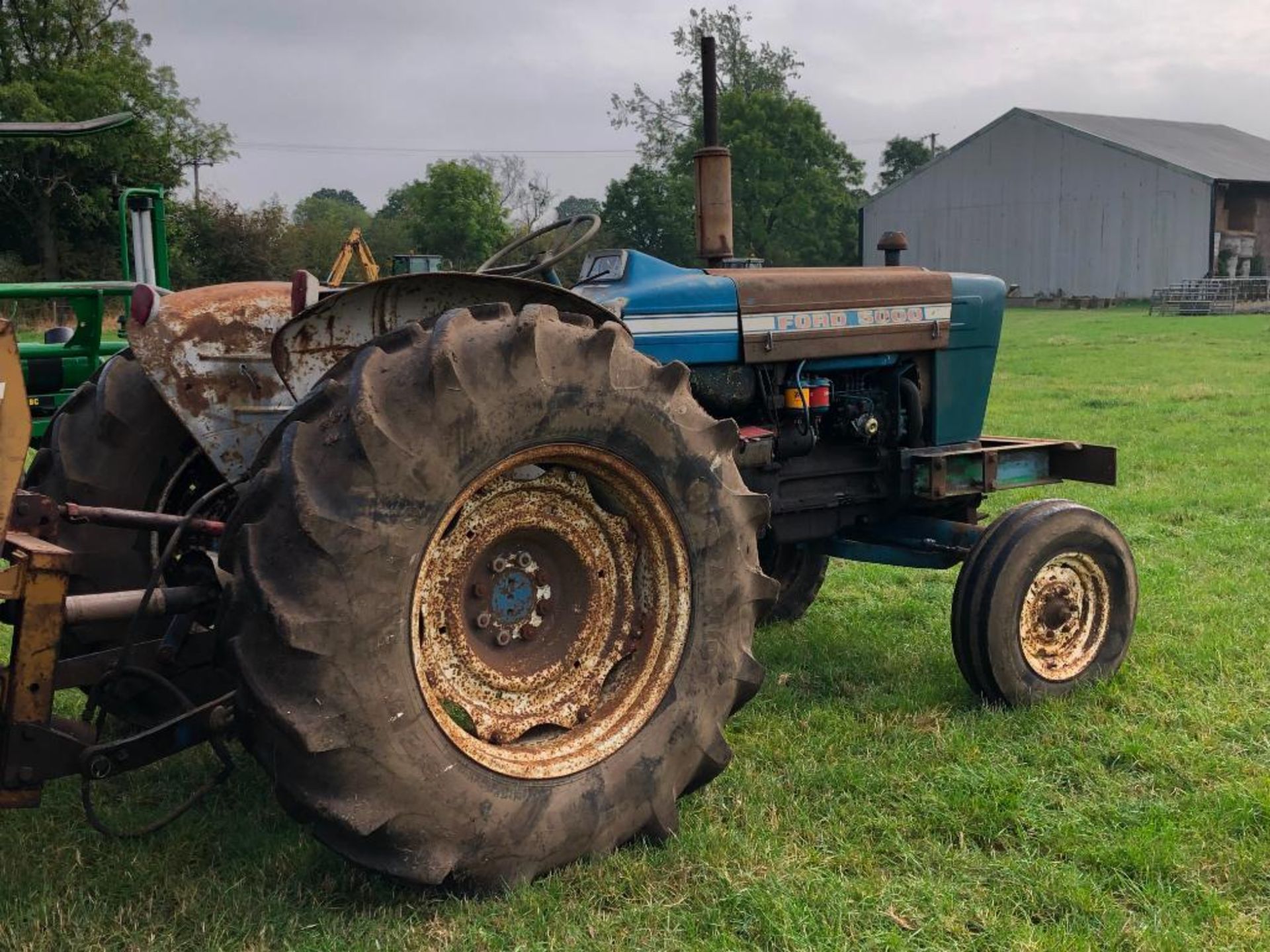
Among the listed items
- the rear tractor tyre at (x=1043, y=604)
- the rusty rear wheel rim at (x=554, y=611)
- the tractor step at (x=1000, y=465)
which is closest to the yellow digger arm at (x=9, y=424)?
the rusty rear wheel rim at (x=554, y=611)

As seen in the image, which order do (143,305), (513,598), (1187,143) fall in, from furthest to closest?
(1187,143) → (143,305) → (513,598)

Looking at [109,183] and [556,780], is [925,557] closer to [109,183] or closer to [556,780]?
Answer: [556,780]

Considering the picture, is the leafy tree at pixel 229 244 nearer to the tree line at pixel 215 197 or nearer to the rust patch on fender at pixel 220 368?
the tree line at pixel 215 197

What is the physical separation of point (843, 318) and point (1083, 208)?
143 feet

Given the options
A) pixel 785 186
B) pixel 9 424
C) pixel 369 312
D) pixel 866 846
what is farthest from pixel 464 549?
pixel 785 186

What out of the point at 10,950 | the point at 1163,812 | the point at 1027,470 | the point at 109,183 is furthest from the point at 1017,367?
the point at 109,183

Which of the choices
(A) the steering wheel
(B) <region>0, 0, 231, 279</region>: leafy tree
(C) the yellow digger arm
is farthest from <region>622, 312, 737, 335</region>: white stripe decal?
(B) <region>0, 0, 231, 279</region>: leafy tree

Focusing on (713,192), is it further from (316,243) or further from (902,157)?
(902,157)

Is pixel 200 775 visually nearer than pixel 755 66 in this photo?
Yes

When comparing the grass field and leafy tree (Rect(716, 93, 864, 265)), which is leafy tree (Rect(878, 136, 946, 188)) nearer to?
leafy tree (Rect(716, 93, 864, 265))

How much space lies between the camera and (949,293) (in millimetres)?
4676

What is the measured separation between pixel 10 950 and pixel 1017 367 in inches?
684

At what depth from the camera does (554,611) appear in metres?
3.13

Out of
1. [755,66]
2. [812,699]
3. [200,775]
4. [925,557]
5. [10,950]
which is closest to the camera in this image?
[10,950]
